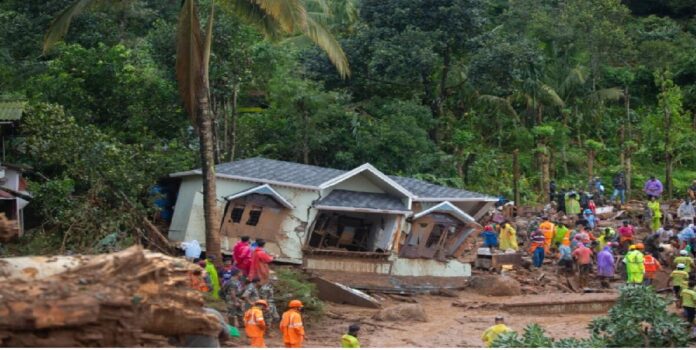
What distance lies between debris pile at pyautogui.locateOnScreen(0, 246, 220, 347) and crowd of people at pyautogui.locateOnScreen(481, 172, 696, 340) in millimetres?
12832

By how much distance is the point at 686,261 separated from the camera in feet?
91.1

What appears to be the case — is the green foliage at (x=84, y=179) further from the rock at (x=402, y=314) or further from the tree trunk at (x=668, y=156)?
the tree trunk at (x=668, y=156)

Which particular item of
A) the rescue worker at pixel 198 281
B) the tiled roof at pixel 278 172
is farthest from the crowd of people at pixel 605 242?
the rescue worker at pixel 198 281

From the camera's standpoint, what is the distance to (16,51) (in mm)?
39344

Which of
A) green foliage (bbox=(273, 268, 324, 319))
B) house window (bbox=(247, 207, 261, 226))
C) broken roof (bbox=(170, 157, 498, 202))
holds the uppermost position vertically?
broken roof (bbox=(170, 157, 498, 202))

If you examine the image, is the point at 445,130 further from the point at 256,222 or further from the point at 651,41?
the point at 256,222

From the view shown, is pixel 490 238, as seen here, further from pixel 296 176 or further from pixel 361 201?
pixel 296 176

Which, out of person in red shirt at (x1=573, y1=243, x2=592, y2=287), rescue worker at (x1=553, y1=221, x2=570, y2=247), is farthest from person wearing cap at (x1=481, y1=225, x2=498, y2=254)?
person in red shirt at (x1=573, y1=243, x2=592, y2=287)

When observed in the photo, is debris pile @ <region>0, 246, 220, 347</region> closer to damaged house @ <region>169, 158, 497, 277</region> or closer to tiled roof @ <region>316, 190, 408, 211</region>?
damaged house @ <region>169, 158, 497, 277</region>

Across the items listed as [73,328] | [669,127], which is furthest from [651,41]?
[73,328]

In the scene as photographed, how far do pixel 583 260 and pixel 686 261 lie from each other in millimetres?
3068

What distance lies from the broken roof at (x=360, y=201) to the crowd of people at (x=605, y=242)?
12.1ft

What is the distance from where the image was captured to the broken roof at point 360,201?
Result: 29047 millimetres

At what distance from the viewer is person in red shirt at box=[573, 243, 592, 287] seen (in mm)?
30234
